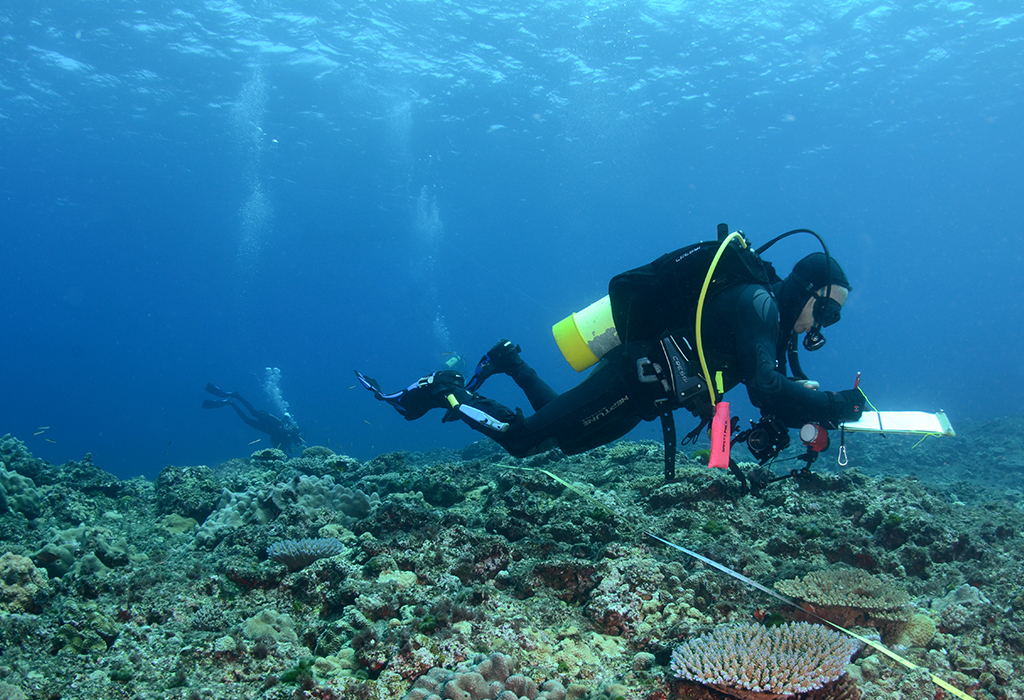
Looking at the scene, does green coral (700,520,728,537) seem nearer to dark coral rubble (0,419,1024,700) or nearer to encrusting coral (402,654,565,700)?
dark coral rubble (0,419,1024,700)

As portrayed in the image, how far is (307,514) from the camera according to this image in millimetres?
5238

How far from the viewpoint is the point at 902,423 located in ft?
12.2

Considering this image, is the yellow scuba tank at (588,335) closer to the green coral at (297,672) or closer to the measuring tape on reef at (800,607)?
the measuring tape on reef at (800,607)

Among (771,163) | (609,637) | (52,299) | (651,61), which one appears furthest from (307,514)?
(52,299)

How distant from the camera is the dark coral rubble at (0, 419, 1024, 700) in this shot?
2797 mm

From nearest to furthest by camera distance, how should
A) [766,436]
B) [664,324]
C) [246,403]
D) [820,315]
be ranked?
[766,436] → [820,315] → [664,324] → [246,403]

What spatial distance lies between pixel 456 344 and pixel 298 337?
46.6 m

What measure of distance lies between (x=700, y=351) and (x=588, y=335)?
1135 mm

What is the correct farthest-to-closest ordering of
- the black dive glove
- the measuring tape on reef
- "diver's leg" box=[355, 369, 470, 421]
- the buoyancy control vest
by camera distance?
"diver's leg" box=[355, 369, 470, 421], the buoyancy control vest, the black dive glove, the measuring tape on reef

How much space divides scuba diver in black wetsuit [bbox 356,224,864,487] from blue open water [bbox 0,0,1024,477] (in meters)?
30.7

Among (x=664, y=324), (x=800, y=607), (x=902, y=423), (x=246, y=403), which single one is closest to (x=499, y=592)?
(x=800, y=607)

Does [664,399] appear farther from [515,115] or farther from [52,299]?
[52,299]

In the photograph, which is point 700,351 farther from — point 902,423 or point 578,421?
point 902,423

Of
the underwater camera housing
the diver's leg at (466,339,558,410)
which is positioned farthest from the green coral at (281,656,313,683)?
the diver's leg at (466,339,558,410)
